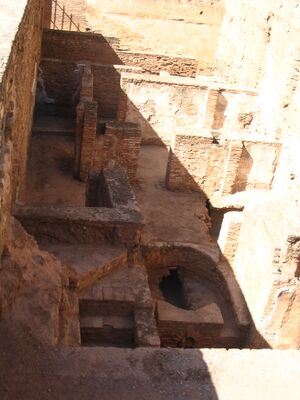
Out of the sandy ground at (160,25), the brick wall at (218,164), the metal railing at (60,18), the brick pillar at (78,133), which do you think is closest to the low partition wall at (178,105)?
the brick wall at (218,164)

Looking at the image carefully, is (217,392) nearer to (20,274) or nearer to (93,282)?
(20,274)

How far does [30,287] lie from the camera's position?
4.14 m

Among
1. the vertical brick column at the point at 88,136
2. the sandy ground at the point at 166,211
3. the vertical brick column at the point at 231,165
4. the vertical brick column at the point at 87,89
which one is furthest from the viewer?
the vertical brick column at the point at 87,89

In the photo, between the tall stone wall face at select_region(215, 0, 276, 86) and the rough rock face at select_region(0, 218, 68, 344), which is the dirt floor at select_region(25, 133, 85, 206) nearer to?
the rough rock face at select_region(0, 218, 68, 344)

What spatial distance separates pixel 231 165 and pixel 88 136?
111 inches

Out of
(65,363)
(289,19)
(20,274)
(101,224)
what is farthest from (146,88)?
(65,363)

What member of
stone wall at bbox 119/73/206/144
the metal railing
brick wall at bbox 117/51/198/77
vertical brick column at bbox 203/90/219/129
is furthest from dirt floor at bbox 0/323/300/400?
the metal railing

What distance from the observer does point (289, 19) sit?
11383 mm

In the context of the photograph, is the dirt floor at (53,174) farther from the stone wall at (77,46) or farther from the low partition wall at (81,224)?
the stone wall at (77,46)

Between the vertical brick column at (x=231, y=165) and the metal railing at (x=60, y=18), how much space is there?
31.3ft

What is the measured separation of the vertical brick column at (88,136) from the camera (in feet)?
31.1

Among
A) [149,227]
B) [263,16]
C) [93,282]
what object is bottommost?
[149,227]

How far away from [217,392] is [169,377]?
32cm

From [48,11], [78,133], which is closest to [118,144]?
[78,133]
